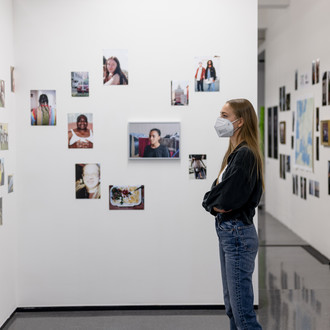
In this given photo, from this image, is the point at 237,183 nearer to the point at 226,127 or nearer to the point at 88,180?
the point at 226,127

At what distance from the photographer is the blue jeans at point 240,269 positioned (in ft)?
9.86

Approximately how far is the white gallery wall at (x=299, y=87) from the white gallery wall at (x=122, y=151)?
2.57 m

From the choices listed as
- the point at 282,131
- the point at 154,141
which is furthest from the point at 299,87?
the point at 154,141

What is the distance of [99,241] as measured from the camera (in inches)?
174

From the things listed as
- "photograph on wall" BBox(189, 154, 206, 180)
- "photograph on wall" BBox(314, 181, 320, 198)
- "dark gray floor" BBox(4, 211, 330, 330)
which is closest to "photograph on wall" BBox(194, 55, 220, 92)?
"photograph on wall" BBox(189, 154, 206, 180)

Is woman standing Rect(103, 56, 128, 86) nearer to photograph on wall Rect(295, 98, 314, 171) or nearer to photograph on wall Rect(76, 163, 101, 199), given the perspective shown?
photograph on wall Rect(76, 163, 101, 199)

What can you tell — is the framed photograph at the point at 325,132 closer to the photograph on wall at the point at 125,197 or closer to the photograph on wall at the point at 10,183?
the photograph on wall at the point at 125,197

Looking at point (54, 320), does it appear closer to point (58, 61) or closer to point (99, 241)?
point (99, 241)

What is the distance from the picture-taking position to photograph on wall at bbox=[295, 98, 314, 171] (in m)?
7.18

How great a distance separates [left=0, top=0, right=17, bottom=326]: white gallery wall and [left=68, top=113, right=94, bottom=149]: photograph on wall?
0.44 meters

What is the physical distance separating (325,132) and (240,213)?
149 inches

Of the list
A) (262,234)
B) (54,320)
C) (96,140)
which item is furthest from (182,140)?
(262,234)

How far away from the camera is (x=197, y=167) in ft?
14.4

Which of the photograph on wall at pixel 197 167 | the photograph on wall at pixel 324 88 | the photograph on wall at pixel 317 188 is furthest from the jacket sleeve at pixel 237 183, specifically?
the photograph on wall at pixel 317 188
